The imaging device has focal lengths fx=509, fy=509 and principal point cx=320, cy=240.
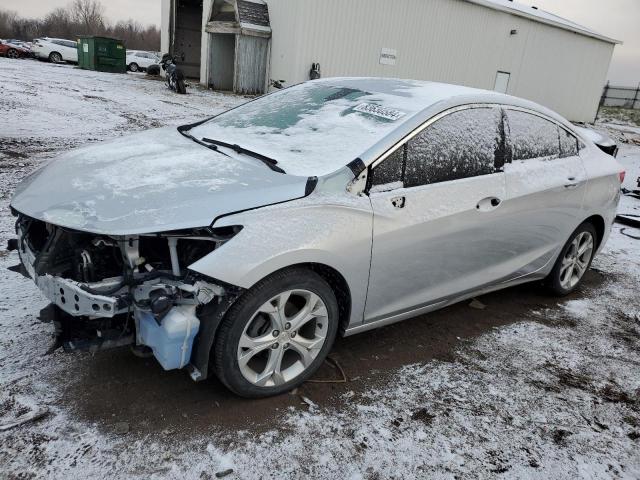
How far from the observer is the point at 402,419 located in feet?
8.71

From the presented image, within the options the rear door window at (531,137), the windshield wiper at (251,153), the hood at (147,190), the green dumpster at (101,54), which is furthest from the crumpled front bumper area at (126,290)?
the green dumpster at (101,54)

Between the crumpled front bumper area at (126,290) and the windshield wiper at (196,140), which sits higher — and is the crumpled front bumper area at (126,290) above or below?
below

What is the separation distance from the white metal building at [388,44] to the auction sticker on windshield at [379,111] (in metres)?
14.1

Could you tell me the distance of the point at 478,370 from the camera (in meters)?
3.20

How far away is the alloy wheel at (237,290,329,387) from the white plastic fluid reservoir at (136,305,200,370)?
258mm

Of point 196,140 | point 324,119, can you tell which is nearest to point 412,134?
point 324,119

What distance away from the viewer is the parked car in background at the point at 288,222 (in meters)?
2.33

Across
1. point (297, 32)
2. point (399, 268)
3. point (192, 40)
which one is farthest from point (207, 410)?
point (192, 40)

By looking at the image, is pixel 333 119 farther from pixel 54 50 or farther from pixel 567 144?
pixel 54 50

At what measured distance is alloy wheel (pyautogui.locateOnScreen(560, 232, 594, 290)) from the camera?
170 inches

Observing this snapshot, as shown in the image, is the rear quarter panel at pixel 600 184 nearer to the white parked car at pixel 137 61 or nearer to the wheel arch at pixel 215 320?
the wheel arch at pixel 215 320

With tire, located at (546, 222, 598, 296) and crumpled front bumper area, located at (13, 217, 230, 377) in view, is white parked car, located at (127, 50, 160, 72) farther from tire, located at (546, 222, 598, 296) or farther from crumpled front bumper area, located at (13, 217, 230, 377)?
crumpled front bumper area, located at (13, 217, 230, 377)

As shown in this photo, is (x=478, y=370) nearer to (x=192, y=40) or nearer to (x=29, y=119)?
(x=29, y=119)

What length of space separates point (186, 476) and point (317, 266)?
3.70 feet
